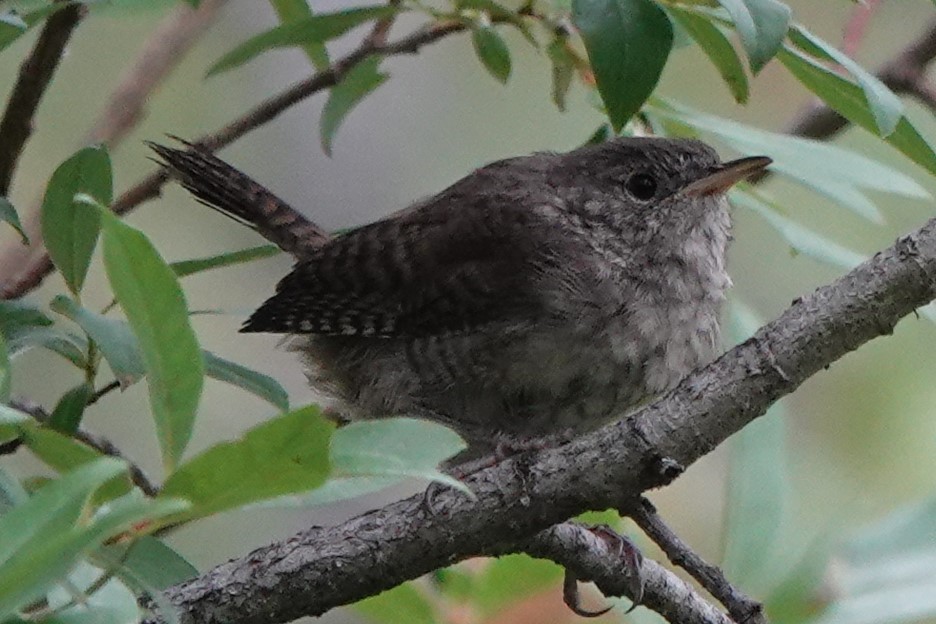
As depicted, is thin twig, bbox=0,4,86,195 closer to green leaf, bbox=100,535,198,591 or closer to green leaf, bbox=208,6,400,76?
green leaf, bbox=208,6,400,76

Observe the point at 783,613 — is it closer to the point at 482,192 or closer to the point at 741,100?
the point at 741,100

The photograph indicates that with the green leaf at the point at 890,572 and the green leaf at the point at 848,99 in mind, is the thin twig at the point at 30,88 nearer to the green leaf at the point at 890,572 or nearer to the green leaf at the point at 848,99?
the green leaf at the point at 848,99

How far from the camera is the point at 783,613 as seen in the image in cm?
212

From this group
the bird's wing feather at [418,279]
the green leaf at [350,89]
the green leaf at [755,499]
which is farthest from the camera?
the bird's wing feather at [418,279]

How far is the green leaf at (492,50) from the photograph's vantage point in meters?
2.21

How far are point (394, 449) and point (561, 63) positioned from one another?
1.23 m

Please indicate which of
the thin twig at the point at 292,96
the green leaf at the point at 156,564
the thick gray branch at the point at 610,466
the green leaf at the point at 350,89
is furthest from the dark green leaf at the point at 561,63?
the green leaf at the point at 156,564

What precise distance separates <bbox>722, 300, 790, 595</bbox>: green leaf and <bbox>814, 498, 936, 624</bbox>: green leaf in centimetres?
12

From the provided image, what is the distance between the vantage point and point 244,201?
2949mm

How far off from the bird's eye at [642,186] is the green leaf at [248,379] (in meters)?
1.21

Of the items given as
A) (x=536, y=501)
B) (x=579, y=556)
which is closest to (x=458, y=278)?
(x=579, y=556)

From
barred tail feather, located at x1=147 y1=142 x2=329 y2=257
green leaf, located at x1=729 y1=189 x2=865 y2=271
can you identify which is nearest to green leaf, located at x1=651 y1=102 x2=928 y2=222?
green leaf, located at x1=729 y1=189 x2=865 y2=271

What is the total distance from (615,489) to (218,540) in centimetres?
306

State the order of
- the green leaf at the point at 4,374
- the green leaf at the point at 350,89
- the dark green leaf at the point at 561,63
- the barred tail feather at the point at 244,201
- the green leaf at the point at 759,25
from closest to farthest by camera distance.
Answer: the green leaf at the point at 4,374
the green leaf at the point at 759,25
the dark green leaf at the point at 561,63
the green leaf at the point at 350,89
the barred tail feather at the point at 244,201
